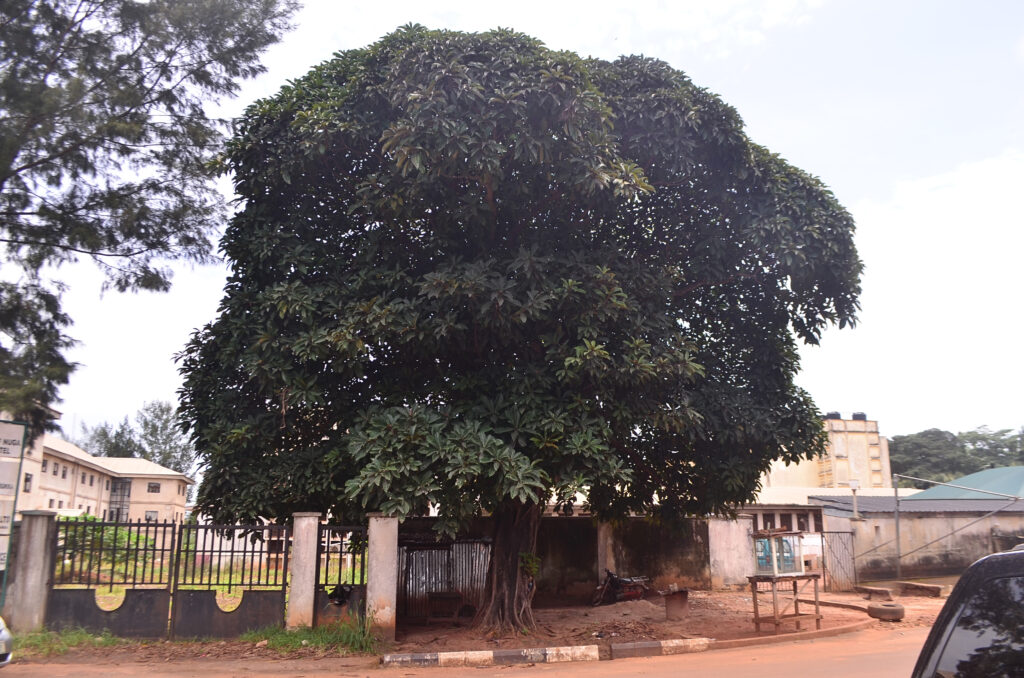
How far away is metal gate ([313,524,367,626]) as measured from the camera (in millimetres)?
12156

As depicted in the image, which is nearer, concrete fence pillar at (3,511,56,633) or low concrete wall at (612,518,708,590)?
concrete fence pillar at (3,511,56,633)

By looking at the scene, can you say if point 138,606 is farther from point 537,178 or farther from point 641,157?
point 641,157

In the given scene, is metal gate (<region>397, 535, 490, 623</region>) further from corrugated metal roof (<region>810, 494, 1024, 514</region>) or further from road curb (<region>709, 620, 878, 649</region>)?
corrugated metal roof (<region>810, 494, 1024, 514</region>)

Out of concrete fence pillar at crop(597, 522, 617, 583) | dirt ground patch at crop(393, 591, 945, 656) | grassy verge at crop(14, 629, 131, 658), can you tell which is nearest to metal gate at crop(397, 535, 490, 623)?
dirt ground patch at crop(393, 591, 945, 656)

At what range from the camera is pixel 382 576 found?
12.1 metres

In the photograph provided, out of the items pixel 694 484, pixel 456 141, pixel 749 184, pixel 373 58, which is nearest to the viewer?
pixel 456 141

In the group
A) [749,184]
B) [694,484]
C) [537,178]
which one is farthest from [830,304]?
[537,178]

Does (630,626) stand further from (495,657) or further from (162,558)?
(162,558)

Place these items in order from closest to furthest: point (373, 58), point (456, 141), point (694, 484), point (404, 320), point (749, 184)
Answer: point (456, 141)
point (404, 320)
point (373, 58)
point (749, 184)
point (694, 484)

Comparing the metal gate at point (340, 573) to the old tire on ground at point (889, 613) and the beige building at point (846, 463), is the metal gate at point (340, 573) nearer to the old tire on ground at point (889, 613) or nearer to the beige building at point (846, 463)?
the old tire on ground at point (889, 613)

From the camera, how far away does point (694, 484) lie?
1528 cm

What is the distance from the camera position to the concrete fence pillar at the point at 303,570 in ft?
39.3

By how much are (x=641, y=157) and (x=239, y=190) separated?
6.90m

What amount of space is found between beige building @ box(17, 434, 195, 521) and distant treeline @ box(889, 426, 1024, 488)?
48.7 meters
